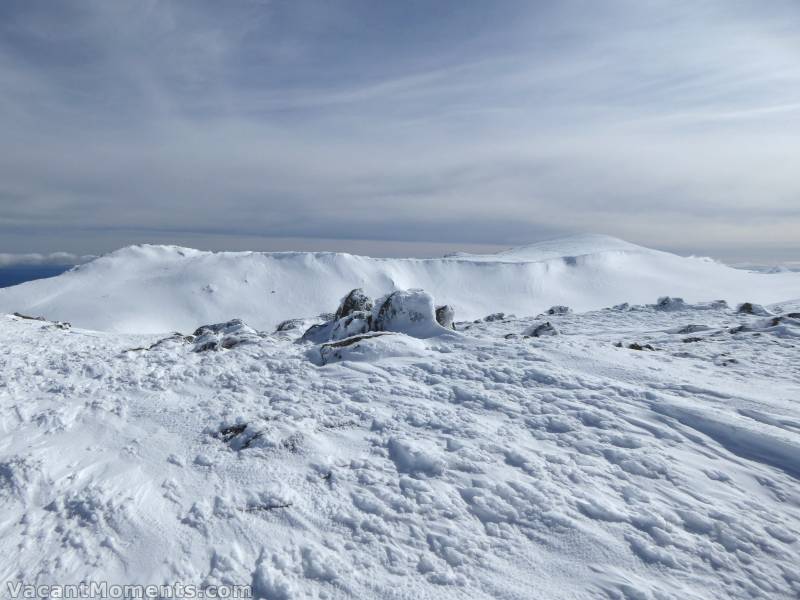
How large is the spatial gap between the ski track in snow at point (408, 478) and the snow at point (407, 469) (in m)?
0.03

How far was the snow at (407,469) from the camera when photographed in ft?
14.5

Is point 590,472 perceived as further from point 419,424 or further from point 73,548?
point 73,548

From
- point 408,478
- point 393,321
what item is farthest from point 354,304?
point 408,478

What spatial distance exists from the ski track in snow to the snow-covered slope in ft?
181

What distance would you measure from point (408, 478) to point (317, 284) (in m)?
74.8

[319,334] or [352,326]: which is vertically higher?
[352,326]

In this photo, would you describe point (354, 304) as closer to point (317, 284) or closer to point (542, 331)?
point (542, 331)

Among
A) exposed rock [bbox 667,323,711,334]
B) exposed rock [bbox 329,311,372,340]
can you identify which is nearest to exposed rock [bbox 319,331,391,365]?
exposed rock [bbox 329,311,372,340]

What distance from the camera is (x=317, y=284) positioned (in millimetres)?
78750

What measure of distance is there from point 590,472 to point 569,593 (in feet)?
6.20

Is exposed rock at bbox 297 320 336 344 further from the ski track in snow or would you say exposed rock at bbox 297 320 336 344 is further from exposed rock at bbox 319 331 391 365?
the ski track in snow

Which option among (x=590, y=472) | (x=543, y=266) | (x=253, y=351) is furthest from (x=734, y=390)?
(x=543, y=266)

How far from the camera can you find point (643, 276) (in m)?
87.8

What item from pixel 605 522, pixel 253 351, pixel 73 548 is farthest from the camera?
pixel 253 351
